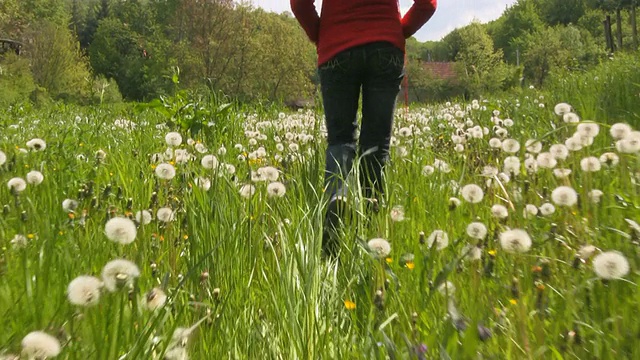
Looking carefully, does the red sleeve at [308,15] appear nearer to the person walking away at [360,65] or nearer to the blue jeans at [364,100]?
the person walking away at [360,65]

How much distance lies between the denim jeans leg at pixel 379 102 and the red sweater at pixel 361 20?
0.09m

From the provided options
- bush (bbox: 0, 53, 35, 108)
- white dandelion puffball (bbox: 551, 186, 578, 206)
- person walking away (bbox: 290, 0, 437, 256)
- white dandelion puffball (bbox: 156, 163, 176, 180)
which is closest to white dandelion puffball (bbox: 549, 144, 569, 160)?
white dandelion puffball (bbox: 551, 186, 578, 206)

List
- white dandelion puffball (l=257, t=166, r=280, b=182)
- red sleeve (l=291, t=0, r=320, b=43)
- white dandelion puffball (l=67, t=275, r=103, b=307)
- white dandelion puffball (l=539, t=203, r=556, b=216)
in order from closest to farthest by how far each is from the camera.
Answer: white dandelion puffball (l=67, t=275, r=103, b=307)
white dandelion puffball (l=539, t=203, r=556, b=216)
white dandelion puffball (l=257, t=166, r=280, b=182)
red sleeve (l=291, t=0, r=320, b=43)

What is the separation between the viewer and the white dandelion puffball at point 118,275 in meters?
1.26

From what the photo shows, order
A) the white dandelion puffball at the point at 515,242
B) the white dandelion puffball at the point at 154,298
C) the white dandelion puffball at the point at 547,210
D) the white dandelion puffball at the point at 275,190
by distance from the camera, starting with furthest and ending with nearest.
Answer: the white dandelion puffball at the point at 275,190 < the white dandelion puffball at the point at 547,210 < the white dandelion puffball at the point at 515,242 < the white dandelion puffball at the point at 154,298

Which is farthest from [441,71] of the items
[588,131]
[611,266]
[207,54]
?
[611,266]

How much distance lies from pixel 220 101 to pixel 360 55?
360 cm

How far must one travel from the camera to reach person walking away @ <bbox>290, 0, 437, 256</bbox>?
3670 millimetres

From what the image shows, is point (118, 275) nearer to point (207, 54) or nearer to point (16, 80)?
point (16, 80)

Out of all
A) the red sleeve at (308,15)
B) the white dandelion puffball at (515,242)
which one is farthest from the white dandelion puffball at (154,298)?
the red sleeve at (308,15)

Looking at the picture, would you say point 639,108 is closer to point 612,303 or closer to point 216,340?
point 612,303

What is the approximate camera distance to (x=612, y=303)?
60.2 inches

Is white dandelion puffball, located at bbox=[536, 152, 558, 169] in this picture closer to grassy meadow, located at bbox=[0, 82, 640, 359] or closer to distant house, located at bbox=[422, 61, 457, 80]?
grassy meadow, located at bbox=[0, 82, 640, 359]

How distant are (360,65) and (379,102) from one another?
0.88 feet
